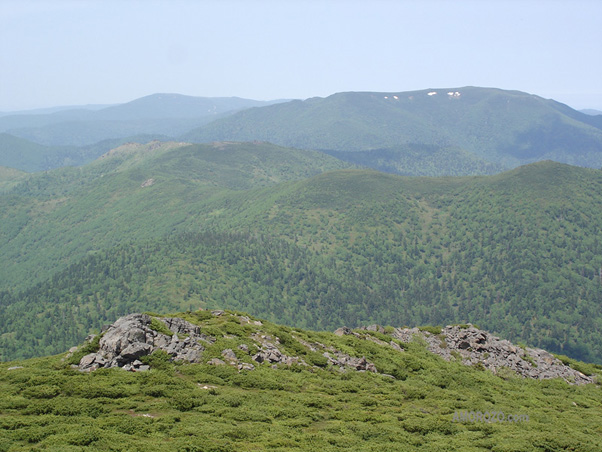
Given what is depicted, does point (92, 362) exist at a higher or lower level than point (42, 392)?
lower

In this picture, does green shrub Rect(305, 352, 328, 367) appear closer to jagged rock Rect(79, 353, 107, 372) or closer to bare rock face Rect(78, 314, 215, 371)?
bare rock face Rect(78, 314, 215, 371)

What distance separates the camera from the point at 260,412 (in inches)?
1465

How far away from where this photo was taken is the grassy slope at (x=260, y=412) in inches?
1200

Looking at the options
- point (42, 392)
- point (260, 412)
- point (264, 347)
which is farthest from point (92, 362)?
point (264, 347)

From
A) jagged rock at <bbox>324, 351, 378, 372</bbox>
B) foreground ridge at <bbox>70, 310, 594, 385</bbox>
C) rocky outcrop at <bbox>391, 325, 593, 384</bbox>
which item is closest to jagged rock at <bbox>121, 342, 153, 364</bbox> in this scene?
foreground ridge at <bbox>70, 310, 594, 385</bbox>

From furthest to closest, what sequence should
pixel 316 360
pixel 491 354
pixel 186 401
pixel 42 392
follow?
pixel 491 354, pixel 316 360, pixel 186 401, pixel 42 392

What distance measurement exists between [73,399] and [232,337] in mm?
20724

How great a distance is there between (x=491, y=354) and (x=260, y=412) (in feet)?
150

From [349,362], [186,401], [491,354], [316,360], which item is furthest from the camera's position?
[491,354]

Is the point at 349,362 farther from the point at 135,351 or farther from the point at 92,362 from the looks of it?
the point at 92,362

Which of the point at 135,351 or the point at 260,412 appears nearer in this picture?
the point at 260,412

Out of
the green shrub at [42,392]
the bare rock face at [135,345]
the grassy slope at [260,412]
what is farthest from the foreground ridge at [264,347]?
the green shrub at [42,392]

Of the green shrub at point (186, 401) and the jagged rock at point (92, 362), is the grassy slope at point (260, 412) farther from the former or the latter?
the jagged rock at point (92, 362)

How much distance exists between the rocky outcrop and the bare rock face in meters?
37.5
